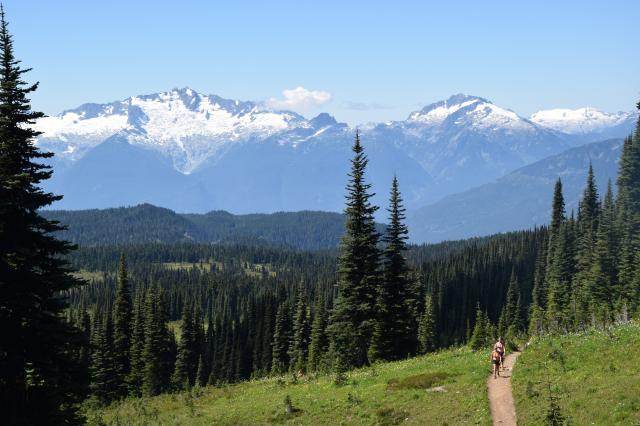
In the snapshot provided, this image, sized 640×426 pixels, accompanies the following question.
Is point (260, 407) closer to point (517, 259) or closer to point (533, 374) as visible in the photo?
point (533, 374)

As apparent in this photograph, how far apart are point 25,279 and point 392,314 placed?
34965 millimetres

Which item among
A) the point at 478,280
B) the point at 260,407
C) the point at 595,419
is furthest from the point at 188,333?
the point at 478,280

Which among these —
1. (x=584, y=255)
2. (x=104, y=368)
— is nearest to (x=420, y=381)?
(x=104, y=368)

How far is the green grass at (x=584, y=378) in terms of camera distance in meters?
23.1

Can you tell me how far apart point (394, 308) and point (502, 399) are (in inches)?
1073

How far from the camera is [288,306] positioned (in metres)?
105

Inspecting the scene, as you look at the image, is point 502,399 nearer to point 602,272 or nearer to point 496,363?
point 496,363

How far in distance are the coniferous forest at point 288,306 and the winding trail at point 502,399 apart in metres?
10.9

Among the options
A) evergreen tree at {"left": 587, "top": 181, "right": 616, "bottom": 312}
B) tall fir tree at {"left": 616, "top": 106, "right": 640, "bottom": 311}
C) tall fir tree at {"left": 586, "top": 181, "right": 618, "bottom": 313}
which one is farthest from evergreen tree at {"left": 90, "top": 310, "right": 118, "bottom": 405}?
evergreen tree at {"left": 587, "top": 181, "right": 616, "bottom": 312}

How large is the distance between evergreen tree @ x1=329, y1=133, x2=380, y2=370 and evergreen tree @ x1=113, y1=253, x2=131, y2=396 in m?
43.6

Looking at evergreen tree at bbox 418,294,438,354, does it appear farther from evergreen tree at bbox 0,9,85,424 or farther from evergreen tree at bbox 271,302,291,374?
evergreen tree at bbox 0,9,85,424

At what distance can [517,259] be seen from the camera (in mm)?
179375

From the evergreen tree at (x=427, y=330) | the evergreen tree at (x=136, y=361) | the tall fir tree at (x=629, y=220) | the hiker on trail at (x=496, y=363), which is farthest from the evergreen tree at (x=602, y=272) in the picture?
the evergreen tree at (x=136, y=361)

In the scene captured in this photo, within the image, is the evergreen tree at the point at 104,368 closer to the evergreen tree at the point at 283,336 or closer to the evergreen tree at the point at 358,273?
the evergreen tree at the point at 283,336
